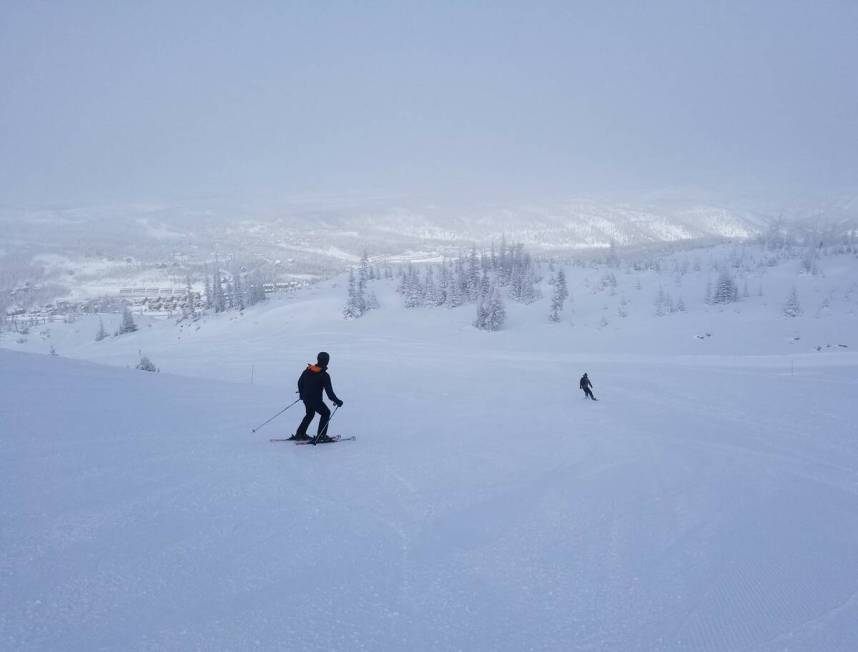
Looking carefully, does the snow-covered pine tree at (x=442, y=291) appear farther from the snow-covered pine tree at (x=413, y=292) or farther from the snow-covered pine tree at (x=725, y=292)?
the snow-covered pine tree at (x=725, y=292)

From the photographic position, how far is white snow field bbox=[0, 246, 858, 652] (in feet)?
11.1

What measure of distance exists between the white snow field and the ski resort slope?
24 mm

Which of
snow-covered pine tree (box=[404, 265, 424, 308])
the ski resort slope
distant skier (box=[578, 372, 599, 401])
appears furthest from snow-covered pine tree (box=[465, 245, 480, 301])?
the ski resort slope

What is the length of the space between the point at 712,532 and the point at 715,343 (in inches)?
1098

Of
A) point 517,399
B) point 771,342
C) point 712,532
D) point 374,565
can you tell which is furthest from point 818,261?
point 374,565

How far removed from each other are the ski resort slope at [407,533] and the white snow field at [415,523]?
0.08ft

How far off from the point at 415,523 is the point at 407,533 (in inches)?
9.8

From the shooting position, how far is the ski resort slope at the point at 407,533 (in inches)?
132

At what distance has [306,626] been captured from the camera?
10.8 ft

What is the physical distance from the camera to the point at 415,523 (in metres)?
5.03

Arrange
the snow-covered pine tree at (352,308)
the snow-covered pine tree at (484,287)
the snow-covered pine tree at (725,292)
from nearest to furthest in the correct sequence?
the snow-covered pine tree at (725,292), the snow-covered pine tree at (484,287), the snow-covered pine tree at (352,308)

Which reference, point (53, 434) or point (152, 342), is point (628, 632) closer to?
point (53, 434)

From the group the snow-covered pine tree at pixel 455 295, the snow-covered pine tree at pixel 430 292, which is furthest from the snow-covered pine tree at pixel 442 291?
the snow-covered pine tree at pixel 455 295

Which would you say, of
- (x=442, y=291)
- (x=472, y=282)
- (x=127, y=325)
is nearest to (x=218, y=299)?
(x=127, y=325)
